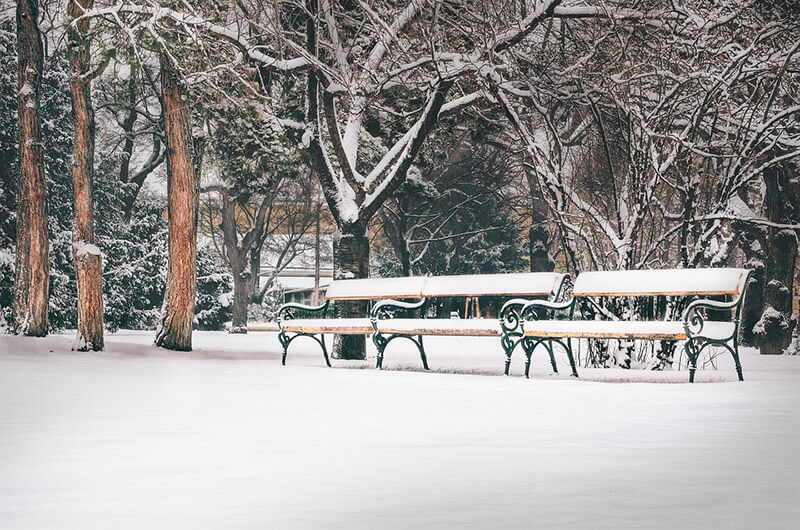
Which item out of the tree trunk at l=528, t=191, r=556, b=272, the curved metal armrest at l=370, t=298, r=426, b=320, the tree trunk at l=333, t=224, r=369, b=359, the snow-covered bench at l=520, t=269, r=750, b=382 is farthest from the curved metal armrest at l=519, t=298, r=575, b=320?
the tree trunk at l=528, t=191, r=556, b=272

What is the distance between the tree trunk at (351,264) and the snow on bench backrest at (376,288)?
542 millimetres

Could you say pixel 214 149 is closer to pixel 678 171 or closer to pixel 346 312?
pixel 346 312

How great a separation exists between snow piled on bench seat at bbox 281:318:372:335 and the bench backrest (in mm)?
594

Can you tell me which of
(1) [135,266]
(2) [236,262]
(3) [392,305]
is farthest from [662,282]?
(2) [236,262]

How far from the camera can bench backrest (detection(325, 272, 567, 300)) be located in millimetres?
12328

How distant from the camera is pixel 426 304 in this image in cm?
1356

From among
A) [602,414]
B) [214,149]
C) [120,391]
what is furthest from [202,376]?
[214,149]

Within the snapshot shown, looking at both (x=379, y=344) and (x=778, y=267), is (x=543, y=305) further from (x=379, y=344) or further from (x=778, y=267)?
(x=778, y=267)

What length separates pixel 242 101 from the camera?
1855 cm

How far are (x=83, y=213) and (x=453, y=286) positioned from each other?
20.8 ft

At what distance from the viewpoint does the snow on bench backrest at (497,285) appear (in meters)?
12.3

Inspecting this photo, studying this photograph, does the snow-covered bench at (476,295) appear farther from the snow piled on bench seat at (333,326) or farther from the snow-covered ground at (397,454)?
the snow-covered ground at (397,454)

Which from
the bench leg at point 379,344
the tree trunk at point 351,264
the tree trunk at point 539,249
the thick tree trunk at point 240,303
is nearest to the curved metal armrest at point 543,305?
the bench leg at point 379,344

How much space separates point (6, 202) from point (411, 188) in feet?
36.3
